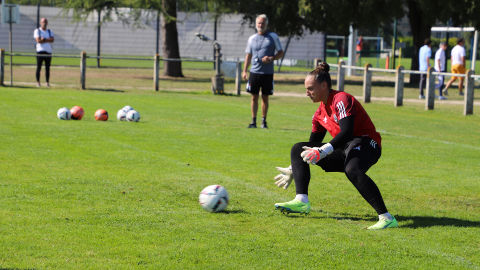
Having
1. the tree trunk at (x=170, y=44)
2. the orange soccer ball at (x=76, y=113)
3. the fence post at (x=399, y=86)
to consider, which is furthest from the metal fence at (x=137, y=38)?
the orange soccer ball at (x=76, y=113)

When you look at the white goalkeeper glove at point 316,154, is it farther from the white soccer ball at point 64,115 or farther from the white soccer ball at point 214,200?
the white soccer ball at point 64,115

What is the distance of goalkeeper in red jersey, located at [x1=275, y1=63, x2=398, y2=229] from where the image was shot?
16.7 feet

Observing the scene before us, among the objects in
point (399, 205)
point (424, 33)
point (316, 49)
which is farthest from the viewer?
point (316, 49)

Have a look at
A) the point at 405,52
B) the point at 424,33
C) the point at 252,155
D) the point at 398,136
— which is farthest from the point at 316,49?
the point at 252,155

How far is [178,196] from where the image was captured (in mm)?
6219

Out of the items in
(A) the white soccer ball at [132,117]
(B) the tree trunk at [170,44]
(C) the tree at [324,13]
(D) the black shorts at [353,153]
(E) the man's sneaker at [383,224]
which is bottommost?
(E) the man's sneaker at [383,224]

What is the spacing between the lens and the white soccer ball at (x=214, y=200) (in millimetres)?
5559

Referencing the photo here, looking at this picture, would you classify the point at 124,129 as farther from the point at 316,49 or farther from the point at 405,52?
the point at 405,52

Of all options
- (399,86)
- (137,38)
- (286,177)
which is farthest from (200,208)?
(137,38)

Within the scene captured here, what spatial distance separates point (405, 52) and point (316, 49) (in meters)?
26.7

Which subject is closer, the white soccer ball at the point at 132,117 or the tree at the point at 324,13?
the white soccer ball at the point at 132,117

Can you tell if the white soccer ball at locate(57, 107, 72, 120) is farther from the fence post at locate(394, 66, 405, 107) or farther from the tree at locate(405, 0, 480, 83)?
the tree at locate(405, 0, 480, 83)

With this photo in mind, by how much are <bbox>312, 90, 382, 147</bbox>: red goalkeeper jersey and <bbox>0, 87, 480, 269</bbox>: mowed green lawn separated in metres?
0.89

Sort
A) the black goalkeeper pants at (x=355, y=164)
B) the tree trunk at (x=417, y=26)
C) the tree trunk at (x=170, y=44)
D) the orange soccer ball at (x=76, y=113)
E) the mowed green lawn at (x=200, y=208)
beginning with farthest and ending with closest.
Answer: the tree trunk at (x=170, y=44), the tree trunk at (x=417, y=26), the orange soccer ball at (x=76, y=113), the black goalkeeper pants at (x=355, y=164), the mowed green lawn at (x=200, y=208)
